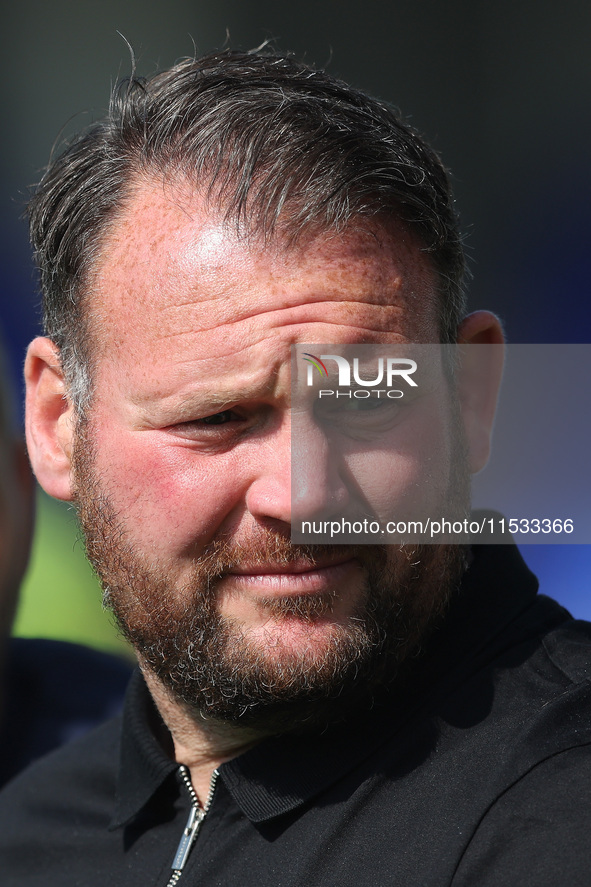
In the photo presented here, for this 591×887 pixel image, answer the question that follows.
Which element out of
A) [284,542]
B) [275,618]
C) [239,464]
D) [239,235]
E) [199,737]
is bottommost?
[199,737]

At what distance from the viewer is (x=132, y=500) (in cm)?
151

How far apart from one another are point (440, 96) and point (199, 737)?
3973 millimetres

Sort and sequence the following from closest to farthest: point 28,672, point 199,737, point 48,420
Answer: point 199,737, point 48,420, point 28,672

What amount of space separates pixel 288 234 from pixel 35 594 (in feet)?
10.0

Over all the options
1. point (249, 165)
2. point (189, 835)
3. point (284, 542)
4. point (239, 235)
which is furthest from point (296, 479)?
point (189, 835)

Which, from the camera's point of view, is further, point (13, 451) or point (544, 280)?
point (544, 280)

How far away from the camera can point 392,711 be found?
58.8 inches

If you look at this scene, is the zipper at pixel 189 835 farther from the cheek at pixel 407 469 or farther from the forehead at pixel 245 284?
the forehead at pixel 245 284

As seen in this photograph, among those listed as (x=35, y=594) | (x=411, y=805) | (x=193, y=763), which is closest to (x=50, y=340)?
(x=193, y=763)

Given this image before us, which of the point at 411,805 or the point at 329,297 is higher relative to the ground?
the point at 329,297

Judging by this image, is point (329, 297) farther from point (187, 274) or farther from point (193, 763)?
point (193, 763)

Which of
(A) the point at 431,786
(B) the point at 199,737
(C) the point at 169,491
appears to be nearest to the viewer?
(A) the point at 431,786

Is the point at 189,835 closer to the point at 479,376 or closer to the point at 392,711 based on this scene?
the point at 392,711

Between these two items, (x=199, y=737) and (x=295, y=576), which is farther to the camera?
(x=199, y=737)
